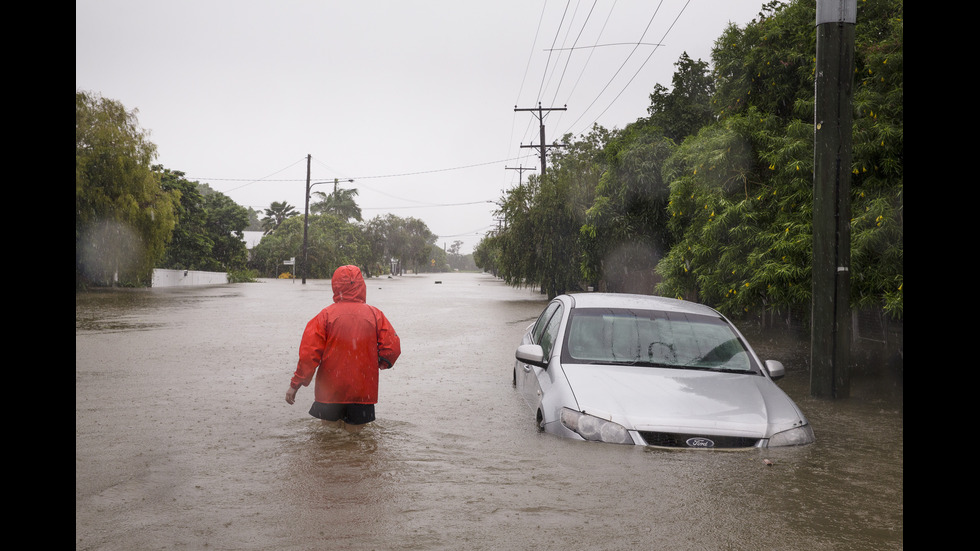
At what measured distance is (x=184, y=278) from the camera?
5875 cm

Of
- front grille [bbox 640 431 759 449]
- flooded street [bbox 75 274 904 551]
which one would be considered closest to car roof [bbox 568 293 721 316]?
flooded street [bbox 75 274 904 551]

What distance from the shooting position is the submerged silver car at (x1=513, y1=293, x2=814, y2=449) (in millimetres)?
5703

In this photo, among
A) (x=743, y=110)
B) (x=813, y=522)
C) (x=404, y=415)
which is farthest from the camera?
(x=743, y=110)

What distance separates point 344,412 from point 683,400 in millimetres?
2685

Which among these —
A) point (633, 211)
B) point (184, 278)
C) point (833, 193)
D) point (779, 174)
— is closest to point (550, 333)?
point (833, 193)

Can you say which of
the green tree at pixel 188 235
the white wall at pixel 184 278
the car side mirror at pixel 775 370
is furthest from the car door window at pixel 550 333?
the green tree at pixel 188 235

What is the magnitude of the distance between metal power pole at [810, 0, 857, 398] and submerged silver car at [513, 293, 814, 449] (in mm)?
1860

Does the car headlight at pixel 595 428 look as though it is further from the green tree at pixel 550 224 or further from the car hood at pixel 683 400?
the green tree at pixel 550 224

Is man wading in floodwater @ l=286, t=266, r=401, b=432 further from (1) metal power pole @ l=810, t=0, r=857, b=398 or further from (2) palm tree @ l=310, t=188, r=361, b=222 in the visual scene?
(2) palm tree @ l=310, t=188, r=361, b=222

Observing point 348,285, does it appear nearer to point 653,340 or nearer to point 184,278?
point 653,340
